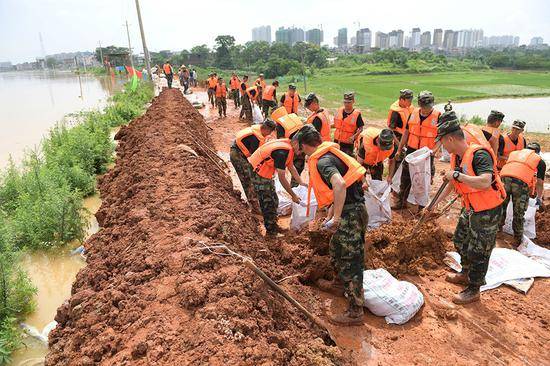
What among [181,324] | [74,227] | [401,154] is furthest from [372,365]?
[74,227]

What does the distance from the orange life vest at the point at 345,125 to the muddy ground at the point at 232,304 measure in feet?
7.00

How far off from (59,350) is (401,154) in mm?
5412

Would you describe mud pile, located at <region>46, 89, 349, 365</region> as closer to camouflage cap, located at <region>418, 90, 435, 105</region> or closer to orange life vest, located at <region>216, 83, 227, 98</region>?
camouflage cap, located at <region>418, 90, 435, 105</region>

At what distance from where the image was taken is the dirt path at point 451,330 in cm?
332

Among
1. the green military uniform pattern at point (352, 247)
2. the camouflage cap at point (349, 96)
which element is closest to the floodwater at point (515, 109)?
the camouflage cap at point (349, 96)

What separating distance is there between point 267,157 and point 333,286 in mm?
1761

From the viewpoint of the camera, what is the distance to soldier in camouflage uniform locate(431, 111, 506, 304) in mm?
3514

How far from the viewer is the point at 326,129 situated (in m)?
6.41

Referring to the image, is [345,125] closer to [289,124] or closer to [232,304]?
[289,124]

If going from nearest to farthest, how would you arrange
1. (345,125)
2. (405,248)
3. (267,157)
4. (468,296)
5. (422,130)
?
(468,296), (405,248), (267,157), (422,130), (345,125)

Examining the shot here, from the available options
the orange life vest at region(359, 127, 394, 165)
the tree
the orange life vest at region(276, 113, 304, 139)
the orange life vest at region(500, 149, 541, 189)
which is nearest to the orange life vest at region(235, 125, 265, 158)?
the orange life vest at region(276, 113, 304, 139)

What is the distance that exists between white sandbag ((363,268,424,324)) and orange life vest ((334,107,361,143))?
3348 mm

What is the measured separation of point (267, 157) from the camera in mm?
4836

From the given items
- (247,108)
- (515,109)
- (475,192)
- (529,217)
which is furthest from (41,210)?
(515,109)
